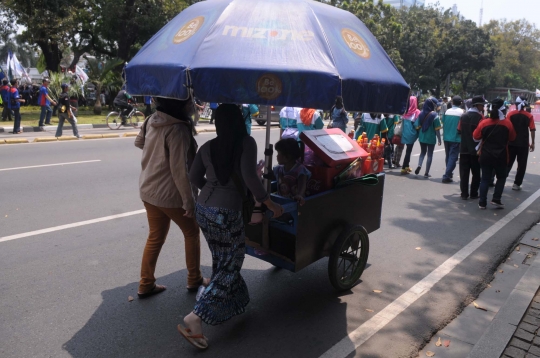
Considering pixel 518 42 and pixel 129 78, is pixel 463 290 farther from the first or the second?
pixel 518 42

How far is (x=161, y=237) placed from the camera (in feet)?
12.5

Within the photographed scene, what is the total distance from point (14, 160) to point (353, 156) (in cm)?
829

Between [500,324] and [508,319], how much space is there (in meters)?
0.14

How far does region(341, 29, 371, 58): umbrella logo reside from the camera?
10.5ft

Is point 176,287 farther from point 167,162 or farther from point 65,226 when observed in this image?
point 65,226

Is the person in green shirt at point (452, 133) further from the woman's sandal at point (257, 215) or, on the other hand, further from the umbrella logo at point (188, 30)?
the umbrella logo at point (188, 30)

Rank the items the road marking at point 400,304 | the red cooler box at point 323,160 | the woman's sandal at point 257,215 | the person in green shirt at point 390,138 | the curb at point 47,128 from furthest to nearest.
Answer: the curb at point 47,128 → the person in green shirt at point 390,138 → the red cooler box at point 323,160 → the woman's sandal at point 257,215 → the road marking at point 400,304

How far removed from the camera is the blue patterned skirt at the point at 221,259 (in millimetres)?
3164

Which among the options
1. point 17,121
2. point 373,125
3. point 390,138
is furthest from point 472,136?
point 17,121

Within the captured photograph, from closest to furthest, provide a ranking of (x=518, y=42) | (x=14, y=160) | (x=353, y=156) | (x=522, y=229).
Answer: (x=353, y=156), (x=522, y=229), (x=14, y=160), (x=518, y=42)

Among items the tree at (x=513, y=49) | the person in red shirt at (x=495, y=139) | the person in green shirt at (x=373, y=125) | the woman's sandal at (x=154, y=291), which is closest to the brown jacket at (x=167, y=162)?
the woman's sandal at (x=154, y=291)

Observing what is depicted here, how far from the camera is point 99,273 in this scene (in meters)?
4.39

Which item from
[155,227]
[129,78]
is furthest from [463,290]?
[129,78]

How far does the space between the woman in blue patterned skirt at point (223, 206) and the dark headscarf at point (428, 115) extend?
23.6 feet
